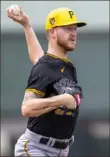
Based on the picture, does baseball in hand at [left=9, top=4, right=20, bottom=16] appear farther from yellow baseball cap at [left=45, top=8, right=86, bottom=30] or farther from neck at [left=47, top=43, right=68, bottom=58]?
neck at [left=47, top=43, right=68, bottom=58]

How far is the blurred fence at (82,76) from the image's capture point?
13984 millimetres

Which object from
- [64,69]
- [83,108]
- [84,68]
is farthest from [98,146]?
[64,69]

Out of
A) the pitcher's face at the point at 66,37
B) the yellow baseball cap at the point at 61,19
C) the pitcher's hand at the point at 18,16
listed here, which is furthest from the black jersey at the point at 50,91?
the pitcher's hand at the point at 18,16

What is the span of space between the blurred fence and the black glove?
23.2 feet

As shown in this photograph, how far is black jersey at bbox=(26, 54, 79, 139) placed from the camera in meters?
6.51

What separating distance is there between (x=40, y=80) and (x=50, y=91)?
0.12 meters

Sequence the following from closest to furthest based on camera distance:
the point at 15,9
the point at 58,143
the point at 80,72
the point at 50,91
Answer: the point at 50,91 → the point at 58,143 → the point at 15,9 → the point at 80,72

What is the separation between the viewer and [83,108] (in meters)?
14.6

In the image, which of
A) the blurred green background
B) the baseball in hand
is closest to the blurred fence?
the blurred green background

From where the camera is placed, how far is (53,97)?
6316 millimetres

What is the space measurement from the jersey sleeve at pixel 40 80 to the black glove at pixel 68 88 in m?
0.07

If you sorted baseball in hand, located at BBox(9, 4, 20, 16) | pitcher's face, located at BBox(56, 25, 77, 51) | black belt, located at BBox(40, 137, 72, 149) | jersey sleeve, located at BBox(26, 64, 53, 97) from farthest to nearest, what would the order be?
baseball in hand, located at BBox(9, 4, 20, 16) < pitcher's face, located at BBox(56, 25, 77, 51) < black belt, located at BBox(40, 137, 72, 149) < jersey sleeve, located at BBox(26, 64, 53, 97)

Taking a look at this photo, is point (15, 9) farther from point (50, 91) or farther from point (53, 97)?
point (53, 97)

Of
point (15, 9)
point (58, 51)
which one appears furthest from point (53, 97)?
point (15, 9)
